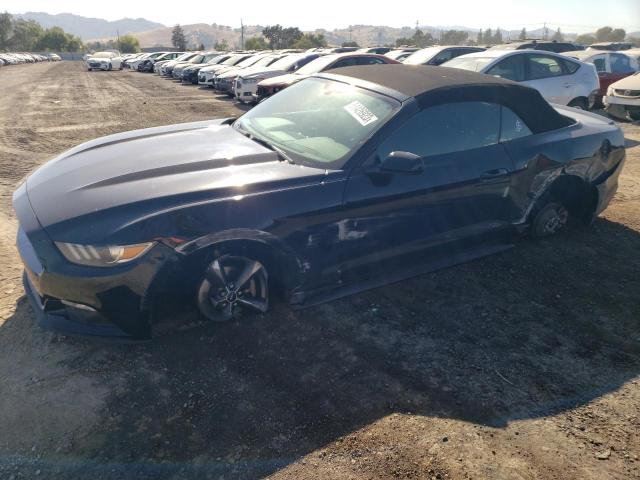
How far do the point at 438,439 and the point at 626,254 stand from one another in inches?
125

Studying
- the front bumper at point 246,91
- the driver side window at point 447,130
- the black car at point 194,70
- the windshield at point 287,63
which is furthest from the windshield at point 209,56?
the driver side window at point 447,130

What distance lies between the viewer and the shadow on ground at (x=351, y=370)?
2260 mm

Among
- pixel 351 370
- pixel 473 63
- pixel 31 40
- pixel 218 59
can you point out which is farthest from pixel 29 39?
pixel 351 370

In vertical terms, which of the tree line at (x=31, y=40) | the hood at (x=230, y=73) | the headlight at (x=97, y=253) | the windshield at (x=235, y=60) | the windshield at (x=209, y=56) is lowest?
the headlight at (x=97, y=253)

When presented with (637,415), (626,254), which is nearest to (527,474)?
(637,415)

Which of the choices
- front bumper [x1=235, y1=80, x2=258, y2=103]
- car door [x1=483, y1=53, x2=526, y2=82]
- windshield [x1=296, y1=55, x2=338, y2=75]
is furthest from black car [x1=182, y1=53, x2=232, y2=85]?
car door [x1=483, y1=53, x2=526, y2=82]

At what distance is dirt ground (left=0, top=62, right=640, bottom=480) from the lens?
7.22ft

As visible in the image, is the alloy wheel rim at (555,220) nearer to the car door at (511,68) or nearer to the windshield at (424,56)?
the car door at (511,68)

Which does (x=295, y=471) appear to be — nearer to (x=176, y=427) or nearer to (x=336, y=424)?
(x=336, y=424)

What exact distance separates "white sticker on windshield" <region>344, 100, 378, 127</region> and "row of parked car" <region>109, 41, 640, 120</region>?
6076 mm

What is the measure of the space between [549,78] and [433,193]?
7.18 metres

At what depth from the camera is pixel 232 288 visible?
2959 mm

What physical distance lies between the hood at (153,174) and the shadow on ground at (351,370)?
92cm

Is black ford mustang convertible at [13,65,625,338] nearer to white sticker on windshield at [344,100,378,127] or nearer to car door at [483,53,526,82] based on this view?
white sticker on windshield at [344,100,378,127]
